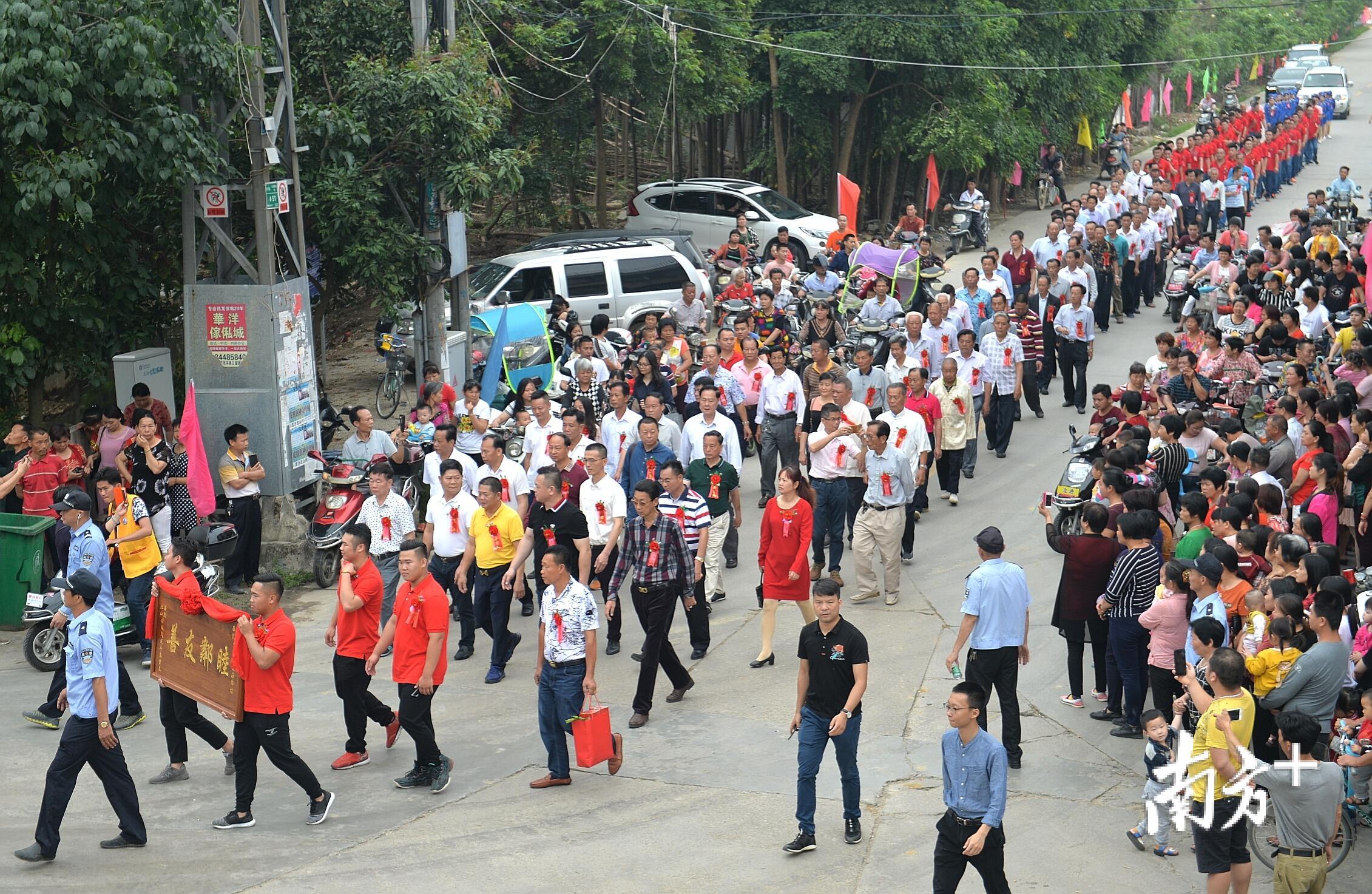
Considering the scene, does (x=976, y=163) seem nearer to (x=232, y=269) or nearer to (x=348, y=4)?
(x=348, y=4)

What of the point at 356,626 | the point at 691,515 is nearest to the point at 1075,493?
the point at 691,515

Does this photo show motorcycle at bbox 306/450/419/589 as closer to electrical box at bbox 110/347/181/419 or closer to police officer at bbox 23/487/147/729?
electrical box at bbox 110/347/181/419

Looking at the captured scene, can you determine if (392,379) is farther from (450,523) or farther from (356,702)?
(356,702)

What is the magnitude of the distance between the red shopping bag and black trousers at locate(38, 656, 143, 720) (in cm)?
347

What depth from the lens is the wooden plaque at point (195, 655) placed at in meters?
8.97

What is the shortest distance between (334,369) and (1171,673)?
14.3 metres

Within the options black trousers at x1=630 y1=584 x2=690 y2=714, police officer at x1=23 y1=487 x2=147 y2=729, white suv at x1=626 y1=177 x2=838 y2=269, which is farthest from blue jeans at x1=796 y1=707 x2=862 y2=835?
white suv at x1=626 y1=177 x2=838 y2=269

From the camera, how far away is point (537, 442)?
12914mm

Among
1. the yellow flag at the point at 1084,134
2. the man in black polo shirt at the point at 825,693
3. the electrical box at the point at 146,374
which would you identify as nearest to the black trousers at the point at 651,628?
the man in black polo shirt at the point at 825,693

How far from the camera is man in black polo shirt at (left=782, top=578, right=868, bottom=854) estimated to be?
8.12 meters

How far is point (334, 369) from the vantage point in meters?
20.7

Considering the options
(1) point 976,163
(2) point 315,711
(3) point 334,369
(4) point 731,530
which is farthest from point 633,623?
(1) point 976,163

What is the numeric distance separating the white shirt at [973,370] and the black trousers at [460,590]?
6.00m

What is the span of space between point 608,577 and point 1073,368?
8.64 meters
